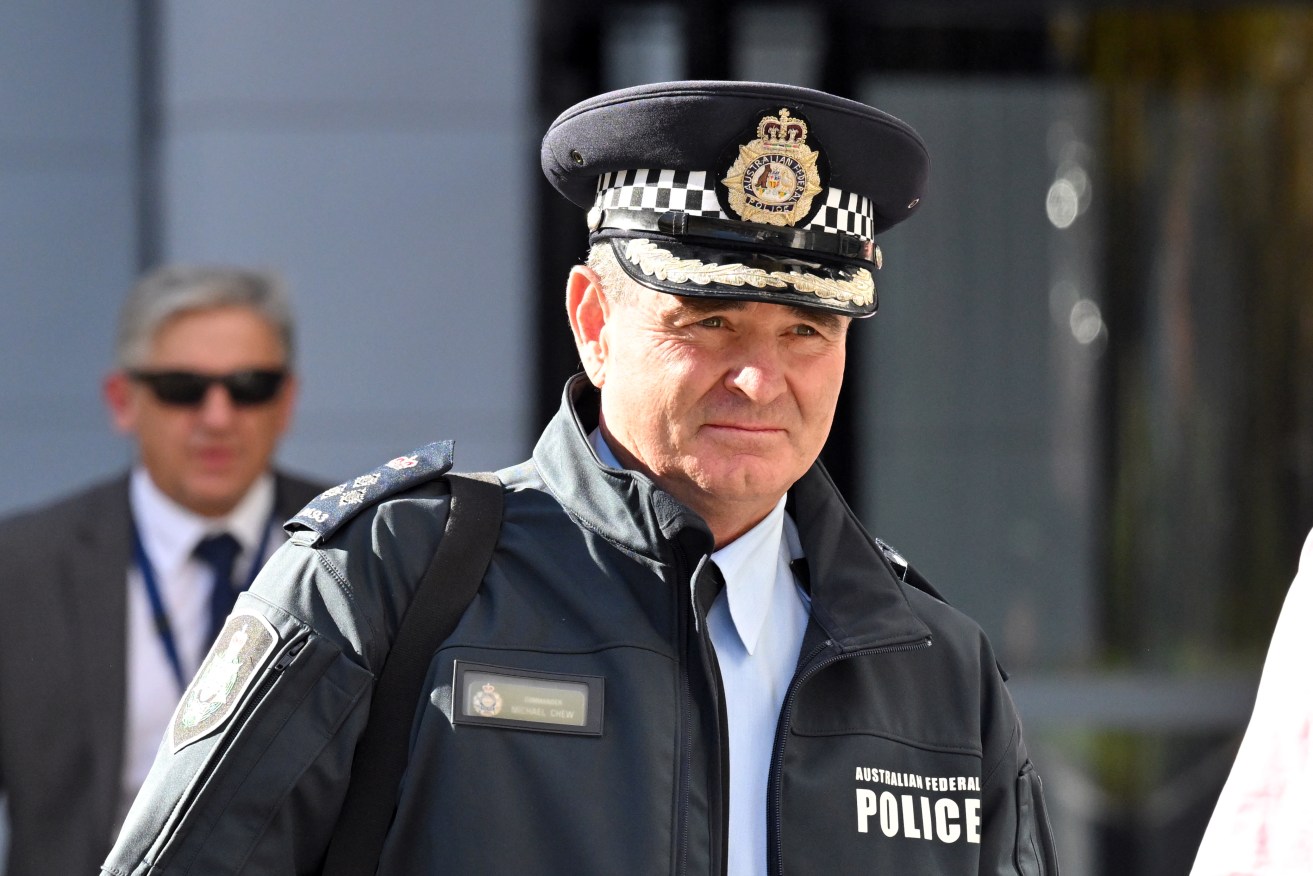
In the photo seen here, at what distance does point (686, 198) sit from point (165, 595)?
2.16m

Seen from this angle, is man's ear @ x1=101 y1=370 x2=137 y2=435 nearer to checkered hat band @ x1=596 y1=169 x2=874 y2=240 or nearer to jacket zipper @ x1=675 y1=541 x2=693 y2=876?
checkered hat band @ x1=596 y1=169 x2=874 y2=240

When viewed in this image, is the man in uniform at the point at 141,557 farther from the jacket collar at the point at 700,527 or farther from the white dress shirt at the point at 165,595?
the jacket collar at the point at 700,527

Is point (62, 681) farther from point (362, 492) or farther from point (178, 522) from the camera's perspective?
point (362, 492)

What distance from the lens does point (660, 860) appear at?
2.00m

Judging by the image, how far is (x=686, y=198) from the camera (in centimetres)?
221

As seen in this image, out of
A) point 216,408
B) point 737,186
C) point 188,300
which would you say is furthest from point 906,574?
point 188,300

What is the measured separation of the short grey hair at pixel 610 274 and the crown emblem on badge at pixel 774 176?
0.54 ft

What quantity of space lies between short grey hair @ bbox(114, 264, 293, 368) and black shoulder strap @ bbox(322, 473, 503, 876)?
239 cm

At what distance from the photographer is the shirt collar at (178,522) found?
4.03m

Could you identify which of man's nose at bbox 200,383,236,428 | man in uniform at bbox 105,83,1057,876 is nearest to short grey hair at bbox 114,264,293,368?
man's nose at bbox 200,383,236,428

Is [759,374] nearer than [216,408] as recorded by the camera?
Yes

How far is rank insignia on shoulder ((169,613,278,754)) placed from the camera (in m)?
1.98

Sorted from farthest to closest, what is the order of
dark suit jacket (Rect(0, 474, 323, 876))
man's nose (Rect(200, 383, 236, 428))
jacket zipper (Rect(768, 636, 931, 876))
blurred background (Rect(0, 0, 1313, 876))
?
blurred background (Rect(0, 0, 1313, 876)) < man's nose (Rect(200, 383, 236, 428)) < dark suit jacket (Rect(0, 474, 323, 876)) < jacket zipper (Rect(768, 636, 931, 876))

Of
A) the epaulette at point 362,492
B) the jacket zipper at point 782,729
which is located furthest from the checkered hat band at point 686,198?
the jacket zipper at point 782,729
